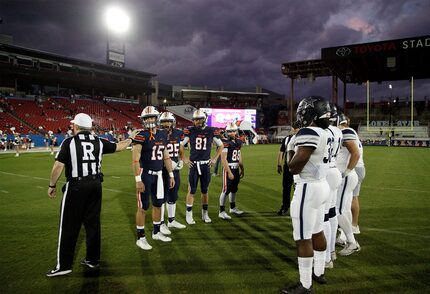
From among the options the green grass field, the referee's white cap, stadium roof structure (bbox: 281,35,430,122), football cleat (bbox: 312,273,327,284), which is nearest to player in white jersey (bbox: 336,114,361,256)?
the green grass field

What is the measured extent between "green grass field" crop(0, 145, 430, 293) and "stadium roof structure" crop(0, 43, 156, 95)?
38.7m

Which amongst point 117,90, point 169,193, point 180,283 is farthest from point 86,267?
point 117,90

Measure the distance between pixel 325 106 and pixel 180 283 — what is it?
9.28 feet

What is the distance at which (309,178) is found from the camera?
342cm

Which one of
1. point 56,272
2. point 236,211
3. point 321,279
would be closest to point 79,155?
point 56,272

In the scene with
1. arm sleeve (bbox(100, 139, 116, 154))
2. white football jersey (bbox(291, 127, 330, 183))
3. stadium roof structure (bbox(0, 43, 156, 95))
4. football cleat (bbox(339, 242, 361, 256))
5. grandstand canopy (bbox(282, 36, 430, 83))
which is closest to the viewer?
white football jersey (bbox(291, 127, 330, 183))

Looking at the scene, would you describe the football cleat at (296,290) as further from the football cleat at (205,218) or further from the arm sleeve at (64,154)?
the arm sleeve at (64,154)

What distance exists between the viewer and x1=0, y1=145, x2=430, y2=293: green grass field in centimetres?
384

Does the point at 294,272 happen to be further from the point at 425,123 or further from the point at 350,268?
the point at 425,123

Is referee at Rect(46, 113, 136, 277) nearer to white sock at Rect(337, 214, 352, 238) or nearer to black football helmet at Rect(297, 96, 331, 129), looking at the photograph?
black football helmet at Rect(297, 96, 331, 129)

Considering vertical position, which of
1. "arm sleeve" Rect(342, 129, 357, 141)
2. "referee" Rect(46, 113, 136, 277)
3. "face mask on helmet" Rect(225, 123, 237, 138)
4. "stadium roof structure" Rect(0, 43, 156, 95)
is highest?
"stadium roof structure" Rect(0, 43, 156, 95)

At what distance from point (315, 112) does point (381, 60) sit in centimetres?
3276

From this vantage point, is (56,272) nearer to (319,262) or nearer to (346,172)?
(319,262)

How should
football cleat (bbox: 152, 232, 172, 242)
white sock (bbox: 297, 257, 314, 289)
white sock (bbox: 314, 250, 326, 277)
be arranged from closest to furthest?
white sock (bbox: 297, 257, 314, 289)
white sock (bbox: 314, 250, 326, 277)
football cleat (bbox: 152, 232, 172, 242)
